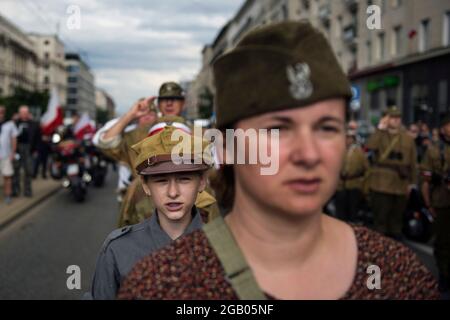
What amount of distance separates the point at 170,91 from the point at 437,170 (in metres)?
3.21

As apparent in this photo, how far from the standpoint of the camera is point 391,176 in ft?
26.5

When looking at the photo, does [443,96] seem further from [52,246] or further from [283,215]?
[283,215]

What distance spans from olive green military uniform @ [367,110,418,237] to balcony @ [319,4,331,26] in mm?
35726

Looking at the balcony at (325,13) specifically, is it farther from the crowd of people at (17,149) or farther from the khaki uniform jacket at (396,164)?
the khaki uniform jacket at (396,164)

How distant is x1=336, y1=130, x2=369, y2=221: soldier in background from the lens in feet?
31.1

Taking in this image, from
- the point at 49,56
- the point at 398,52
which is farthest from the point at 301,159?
the point at 49,56

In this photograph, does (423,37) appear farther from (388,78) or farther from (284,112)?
(284,112)

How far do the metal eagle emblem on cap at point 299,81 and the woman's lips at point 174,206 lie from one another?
155cm

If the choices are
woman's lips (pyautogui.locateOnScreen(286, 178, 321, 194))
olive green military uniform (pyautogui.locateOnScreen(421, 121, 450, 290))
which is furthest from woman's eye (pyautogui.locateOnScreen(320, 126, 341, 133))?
olive green military uniform (pyautogui.locateOnScreen(421, 121, 450, 290))

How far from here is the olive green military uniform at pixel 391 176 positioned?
8062 mm

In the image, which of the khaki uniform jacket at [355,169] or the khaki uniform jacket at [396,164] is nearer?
the khaki uniform jacket at [396,164]

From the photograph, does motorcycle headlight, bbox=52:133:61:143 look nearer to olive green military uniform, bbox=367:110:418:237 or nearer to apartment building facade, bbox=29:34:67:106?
olive green military uniform, bbox=367:110:418:237

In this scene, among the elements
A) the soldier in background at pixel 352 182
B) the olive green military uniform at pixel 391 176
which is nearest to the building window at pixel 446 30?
the soldier in background at pixel 352 182
